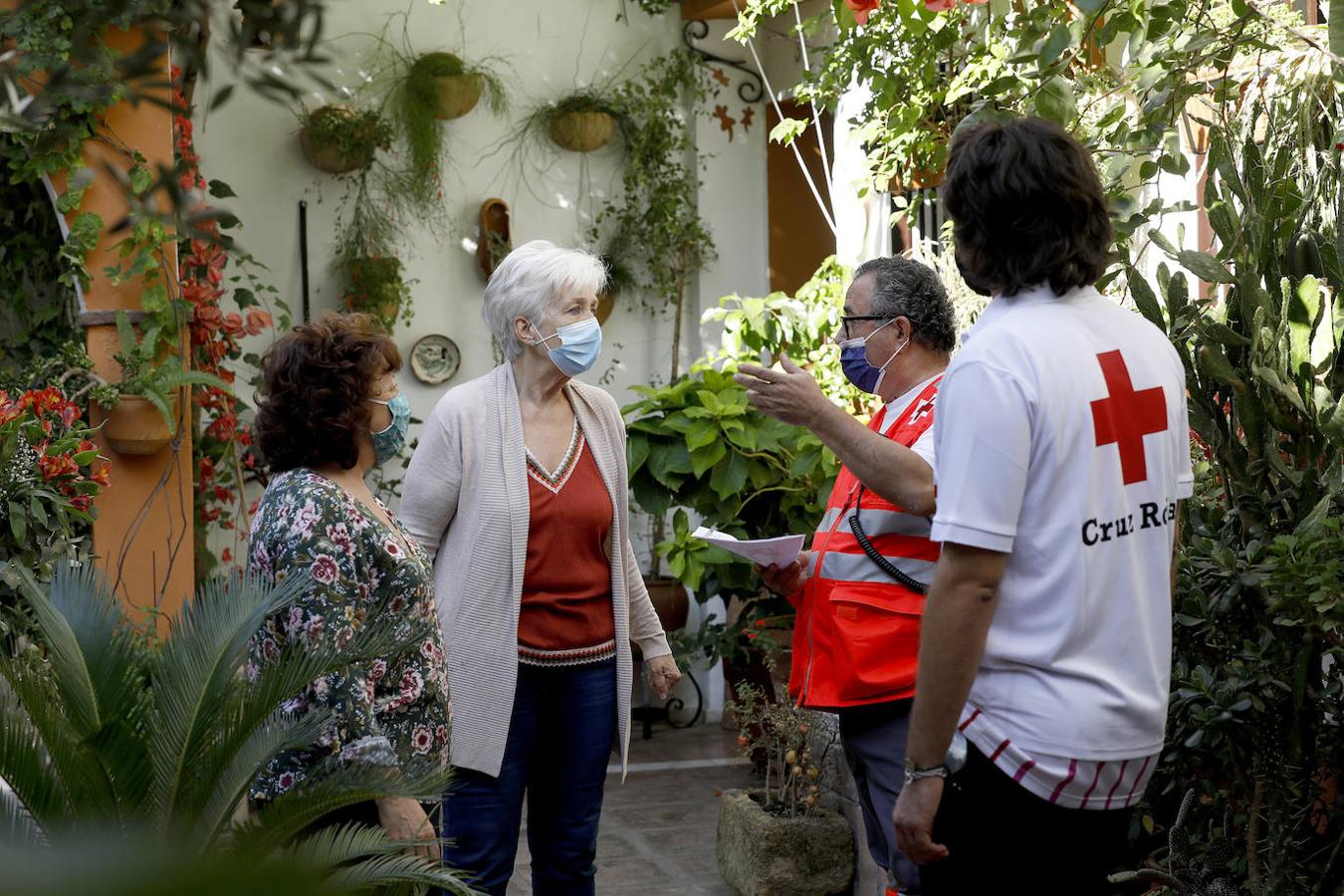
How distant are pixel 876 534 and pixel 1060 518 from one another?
0.88 meters

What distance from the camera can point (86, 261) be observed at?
18.7 feet

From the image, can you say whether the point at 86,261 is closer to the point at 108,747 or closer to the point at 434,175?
the point at 434,175

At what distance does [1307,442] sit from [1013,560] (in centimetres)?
165

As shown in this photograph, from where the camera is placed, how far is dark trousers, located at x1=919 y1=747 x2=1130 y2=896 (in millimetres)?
2021

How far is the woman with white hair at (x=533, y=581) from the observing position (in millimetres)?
3205

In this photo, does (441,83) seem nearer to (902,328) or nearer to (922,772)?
(902,328)

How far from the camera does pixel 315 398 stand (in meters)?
2.74

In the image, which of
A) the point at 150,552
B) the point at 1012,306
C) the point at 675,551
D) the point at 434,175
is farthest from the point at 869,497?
the point at 434,175

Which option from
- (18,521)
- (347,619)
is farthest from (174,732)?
(18,521)

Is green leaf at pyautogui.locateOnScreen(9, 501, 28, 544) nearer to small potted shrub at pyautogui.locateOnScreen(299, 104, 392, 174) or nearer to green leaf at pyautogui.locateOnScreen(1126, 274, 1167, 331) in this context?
small potted shrub at pyautogui.locateOnScreen(299, 104, 392, 174)

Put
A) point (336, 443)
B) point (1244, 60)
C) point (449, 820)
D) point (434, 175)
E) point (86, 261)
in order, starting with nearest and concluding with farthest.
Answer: point (336, 443), point (449, 820), point (1244, 60), point (86, 261), point (434, 175)

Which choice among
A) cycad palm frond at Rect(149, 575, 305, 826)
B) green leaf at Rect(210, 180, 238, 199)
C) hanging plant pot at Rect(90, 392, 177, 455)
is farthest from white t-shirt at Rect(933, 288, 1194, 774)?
green leaf at Rect(210, 180, 238, 199)

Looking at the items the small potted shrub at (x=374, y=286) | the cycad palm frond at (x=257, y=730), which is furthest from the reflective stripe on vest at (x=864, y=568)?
the small potted shrub at (x=374, y=286)

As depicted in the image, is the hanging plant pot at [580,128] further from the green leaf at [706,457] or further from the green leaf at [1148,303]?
the green leaf at [1148,303]
